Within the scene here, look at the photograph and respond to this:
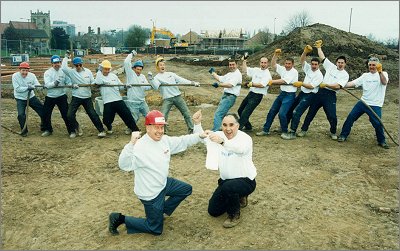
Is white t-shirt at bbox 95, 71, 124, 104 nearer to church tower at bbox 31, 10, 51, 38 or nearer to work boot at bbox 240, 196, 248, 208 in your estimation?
work boot at bbox 240, 196, 248, 208

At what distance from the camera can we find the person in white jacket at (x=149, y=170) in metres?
4.04

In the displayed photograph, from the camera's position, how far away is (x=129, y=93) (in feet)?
28.0

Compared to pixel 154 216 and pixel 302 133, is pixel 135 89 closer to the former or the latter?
pixel 302 133

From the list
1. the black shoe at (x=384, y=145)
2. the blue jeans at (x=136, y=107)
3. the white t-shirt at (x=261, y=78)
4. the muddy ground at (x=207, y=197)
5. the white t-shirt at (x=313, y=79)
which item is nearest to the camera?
the muddy ground at (x=207, y=197)

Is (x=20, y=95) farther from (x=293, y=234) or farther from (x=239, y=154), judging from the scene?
(x=293, y=234)

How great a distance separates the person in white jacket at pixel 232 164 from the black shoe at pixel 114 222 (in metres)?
1.22

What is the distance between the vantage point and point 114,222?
13.9 ft

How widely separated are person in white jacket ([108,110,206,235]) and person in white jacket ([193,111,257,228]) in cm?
62

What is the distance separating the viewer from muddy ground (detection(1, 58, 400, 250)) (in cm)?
420

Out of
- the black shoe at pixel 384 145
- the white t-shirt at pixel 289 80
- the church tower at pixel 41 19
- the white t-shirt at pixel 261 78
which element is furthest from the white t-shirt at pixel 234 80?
the church tower at pixel 41 19

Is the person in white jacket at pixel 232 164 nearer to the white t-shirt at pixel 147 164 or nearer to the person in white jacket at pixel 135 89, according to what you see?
the white t-shirt at pixel 147 164

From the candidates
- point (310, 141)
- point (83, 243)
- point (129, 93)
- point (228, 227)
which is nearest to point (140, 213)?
point (83, 243)

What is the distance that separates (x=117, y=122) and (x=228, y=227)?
254 inches

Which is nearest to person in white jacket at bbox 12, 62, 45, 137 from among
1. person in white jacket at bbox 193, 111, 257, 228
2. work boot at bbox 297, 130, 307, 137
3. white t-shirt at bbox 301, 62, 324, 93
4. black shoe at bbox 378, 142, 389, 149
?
person in white jacket at bbox 193, 111, 257, 228
